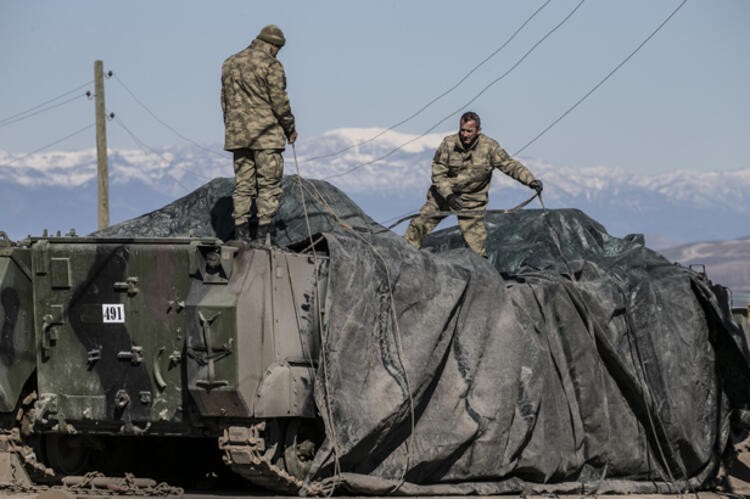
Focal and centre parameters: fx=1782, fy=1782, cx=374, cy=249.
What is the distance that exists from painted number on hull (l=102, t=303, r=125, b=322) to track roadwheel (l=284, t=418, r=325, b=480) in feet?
5.21

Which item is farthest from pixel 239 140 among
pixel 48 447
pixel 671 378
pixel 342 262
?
pixel 671 378

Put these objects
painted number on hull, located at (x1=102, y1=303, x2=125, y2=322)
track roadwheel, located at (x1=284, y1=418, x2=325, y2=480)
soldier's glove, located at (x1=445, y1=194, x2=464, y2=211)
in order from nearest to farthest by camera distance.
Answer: painted number on hull, located at (x1=102, y1=303, x2=125, y2=322), track roadwheel, located at (x1=284, y1=418, x2=325, y2=480), soldier's glove, located at (x1=445, y1=194, x2=464, y2=211)

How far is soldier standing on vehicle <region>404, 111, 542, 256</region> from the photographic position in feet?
55.9

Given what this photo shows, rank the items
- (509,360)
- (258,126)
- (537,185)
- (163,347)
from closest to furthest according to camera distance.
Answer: (163,347), (509,360), (258,126), (537,185)

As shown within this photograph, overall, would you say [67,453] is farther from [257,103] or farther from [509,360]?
[509,360]

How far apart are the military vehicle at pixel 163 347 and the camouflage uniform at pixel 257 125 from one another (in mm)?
1845

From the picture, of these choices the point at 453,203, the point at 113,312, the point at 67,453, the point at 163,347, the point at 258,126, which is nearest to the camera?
the point at 163,347

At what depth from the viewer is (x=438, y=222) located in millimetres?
17156

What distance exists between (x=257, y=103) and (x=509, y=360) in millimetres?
3283

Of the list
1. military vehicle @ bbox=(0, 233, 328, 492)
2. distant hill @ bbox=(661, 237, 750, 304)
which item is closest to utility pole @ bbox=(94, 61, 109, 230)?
military vehicle @ bbox=(0, 233, 328, 492)

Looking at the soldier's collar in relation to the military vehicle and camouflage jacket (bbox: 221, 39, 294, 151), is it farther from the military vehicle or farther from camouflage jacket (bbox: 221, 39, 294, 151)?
the military vehicle

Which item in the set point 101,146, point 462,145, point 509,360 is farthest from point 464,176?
point 101,146

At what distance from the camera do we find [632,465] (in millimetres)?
16250

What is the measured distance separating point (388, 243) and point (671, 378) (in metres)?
3.27
